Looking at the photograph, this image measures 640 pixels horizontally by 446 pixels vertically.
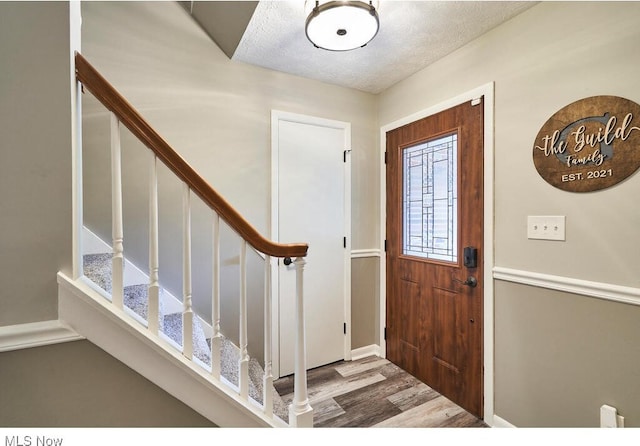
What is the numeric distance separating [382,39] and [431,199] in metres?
1.17

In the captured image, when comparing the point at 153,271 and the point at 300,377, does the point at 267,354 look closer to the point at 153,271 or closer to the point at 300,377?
the point at 300,377

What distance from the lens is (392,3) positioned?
1458 millimetres

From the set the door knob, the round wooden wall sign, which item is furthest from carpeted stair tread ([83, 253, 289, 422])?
the round wooden wall sign

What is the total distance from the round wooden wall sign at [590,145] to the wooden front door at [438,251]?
1.18 ft

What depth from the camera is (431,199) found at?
80.7 inches

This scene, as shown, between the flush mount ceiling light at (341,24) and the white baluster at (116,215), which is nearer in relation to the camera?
the white baluster at (116,215)

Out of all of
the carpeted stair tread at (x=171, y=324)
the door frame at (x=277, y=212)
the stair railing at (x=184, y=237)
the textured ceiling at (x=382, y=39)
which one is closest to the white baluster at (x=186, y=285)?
the stair railing at (x=184, y=237)

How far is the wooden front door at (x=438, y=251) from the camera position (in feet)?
5.73

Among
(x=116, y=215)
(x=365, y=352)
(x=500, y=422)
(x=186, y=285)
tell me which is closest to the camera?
(x=116, y=215)

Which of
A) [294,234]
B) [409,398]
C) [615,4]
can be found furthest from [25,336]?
[615,4]

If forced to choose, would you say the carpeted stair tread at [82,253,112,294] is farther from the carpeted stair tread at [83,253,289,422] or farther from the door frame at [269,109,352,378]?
the door frame at [269,109,352,378]

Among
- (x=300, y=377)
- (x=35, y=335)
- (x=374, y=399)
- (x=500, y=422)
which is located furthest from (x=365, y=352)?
(x=35, y=335)

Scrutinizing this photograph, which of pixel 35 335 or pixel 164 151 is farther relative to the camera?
pixel 164 151

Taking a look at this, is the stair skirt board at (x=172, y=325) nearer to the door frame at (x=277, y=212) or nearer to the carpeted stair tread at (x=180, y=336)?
the carpeted stair tread at (x=180, y=336)
